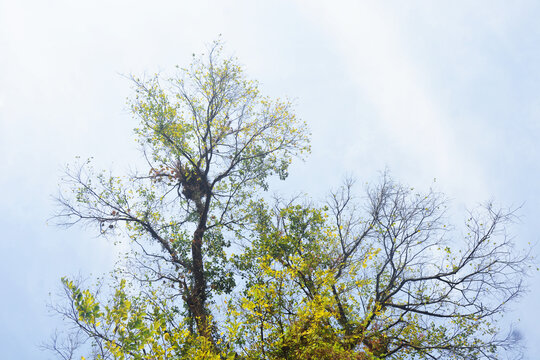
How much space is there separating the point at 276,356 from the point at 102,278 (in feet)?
30.2

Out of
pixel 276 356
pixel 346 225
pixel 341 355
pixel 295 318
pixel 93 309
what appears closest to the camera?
pixel 93 309

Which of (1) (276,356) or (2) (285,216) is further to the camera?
(2) (285,216)

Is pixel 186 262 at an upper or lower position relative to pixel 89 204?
lower

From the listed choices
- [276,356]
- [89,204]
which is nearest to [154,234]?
[89,204]

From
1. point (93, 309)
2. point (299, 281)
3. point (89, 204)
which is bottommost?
point (93, 309)

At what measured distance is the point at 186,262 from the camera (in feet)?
44.9

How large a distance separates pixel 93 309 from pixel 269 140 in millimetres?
10960

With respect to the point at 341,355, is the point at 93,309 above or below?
above

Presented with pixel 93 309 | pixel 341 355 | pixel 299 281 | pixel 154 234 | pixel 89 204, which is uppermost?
pixel 89 204

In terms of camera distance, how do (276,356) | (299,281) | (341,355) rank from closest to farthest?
1. (341,355)
2. (276,356)
3. (299,281)

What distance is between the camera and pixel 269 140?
49.1 feet

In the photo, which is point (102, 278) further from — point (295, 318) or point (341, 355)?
point (341, 355)

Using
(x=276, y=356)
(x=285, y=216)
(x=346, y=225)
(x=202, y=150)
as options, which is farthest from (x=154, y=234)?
(x=276, y=356)

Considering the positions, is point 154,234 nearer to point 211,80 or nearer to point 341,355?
point 211,80
